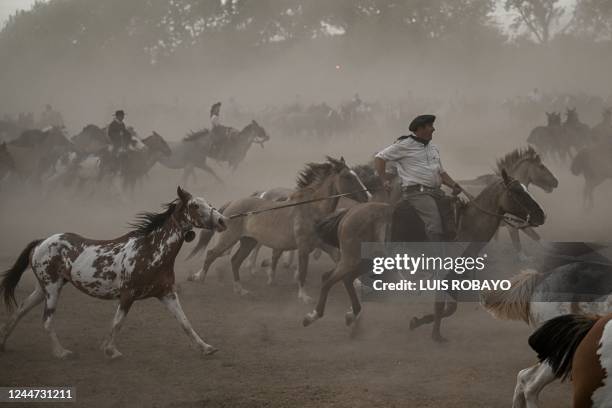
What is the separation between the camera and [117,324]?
7.44 meters

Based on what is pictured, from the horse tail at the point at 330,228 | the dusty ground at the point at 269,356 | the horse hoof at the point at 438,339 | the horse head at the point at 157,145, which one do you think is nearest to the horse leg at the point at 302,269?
the dusty ground at the point at 269,356

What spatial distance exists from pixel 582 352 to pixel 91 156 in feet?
65.7

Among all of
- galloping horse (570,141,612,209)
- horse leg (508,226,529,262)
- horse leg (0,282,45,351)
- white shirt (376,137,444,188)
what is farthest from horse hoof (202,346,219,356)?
galloping horse (570,141,612,209)

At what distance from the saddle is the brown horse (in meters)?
0.06

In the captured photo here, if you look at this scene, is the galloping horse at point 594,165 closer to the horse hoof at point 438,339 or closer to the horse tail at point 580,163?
the horse tail at point 580,163

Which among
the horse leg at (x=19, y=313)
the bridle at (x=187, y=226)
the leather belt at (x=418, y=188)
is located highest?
the leather belt at (x=418, y=188)

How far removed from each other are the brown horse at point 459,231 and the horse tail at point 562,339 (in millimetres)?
3970

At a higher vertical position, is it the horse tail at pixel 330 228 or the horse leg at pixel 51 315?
the horse tail at pixel 330 228

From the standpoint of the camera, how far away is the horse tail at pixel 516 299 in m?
6.00

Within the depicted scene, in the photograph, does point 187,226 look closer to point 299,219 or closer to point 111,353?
point 111,353

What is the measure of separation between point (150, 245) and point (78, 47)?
54475 mm

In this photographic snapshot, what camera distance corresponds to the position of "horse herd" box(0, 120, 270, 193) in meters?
21.2

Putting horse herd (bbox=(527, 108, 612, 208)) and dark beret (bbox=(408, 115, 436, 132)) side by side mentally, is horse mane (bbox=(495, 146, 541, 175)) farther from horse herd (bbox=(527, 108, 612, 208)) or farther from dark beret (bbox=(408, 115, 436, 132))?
horse herd (bbox=(527, 108, 612, 208))

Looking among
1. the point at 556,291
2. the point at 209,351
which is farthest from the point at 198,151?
the point at 556,291
